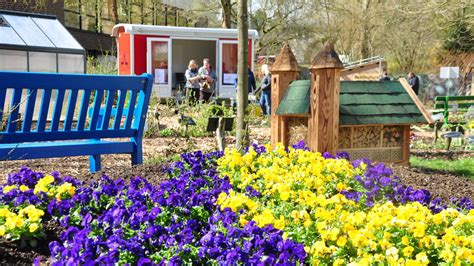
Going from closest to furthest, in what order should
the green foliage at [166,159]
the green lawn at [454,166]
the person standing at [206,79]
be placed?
the green foliage at [166,159]
the green lawn at [454,166]
the person standing at [206,79]

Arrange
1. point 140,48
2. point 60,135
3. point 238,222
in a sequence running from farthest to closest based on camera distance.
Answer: point 140,48
point 60,135
point 238,222

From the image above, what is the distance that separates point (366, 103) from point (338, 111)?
0.53 metres

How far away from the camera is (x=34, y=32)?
13.6 m

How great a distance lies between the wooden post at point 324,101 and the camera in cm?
587

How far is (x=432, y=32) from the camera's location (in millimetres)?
32969

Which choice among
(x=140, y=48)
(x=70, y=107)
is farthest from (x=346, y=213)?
(x=140, y=48)

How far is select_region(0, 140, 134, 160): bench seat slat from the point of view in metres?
4.70

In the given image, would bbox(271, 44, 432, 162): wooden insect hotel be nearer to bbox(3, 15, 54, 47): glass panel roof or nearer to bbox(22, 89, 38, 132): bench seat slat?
bbox(22, 89, 38, 132): bench seat slat

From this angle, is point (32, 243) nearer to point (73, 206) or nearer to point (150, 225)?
point (73, 206)

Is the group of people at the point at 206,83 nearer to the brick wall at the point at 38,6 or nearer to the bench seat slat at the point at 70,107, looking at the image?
the bench seat slat at the point at 70,107

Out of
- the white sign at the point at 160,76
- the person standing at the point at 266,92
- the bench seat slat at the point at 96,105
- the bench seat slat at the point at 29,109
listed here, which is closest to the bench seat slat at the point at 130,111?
the bench seat slat at the point at 96,105

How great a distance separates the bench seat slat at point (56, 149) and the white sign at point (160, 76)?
15.2 meters

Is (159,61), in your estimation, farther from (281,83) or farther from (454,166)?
(281,83)

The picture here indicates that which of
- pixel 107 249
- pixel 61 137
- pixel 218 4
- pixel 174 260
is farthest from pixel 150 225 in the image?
pixel 218 4
